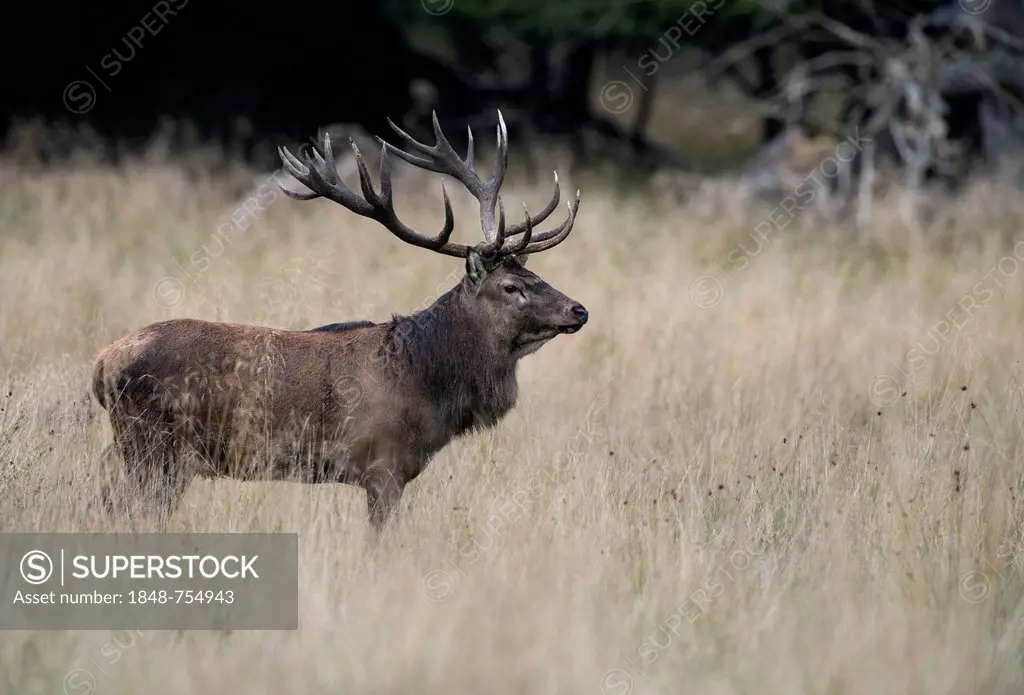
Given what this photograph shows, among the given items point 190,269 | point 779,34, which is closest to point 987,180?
point 779,34

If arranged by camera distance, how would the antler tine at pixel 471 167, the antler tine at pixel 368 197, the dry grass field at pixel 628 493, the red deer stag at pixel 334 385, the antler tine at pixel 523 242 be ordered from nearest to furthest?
the dry grass field at pixel 628 493
the red deer stag at pixel 334 385
the antler tine at pixel 523 242
the antler tine at pixel 368 197
the antler tine at pixel 471 167

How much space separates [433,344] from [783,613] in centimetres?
224

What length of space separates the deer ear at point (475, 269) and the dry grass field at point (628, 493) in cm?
90

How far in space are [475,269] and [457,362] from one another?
0.45m

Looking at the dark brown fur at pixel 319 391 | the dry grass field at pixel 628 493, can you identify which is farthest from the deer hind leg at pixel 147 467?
the dry grass field at pixel 628 493

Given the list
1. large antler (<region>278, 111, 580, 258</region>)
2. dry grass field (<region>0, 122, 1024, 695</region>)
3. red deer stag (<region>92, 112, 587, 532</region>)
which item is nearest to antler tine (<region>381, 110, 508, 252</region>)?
large antler (<region>278, 111, 580, 258</region>)

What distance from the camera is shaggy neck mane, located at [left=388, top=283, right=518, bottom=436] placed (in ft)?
22.1

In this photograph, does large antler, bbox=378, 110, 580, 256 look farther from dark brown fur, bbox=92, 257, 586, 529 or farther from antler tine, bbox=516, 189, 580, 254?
dark brown fur, bbox=92, 257, 586, 529

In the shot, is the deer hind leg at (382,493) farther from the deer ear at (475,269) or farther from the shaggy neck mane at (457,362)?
the deer ear at (475,269)

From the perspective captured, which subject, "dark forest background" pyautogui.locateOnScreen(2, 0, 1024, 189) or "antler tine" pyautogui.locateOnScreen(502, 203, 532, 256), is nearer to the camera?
"antler tine" pyautogui.locateOnScreen(502, 203, 532, 256)

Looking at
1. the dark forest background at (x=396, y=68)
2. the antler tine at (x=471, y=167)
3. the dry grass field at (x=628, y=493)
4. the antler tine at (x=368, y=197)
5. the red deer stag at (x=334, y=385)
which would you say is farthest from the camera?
the dark forest background at (x=396, y=68)

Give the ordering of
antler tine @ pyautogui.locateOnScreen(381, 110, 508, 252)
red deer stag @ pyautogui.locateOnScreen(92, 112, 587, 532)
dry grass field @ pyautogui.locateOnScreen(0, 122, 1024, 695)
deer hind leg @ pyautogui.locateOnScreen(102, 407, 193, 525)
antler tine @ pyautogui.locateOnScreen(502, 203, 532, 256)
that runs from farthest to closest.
Result: antler tine @ pyautogui.locateOnScreen(381, 110, 508, 252) → antler tine @ pyautogui.locateOnScreen(502, 203, 532, 256) → red deer stag @ pyautogui.locateOnScreen(92, 112, 587, 532) → deer hind leg @ pyautogui.locateOnScreen(102, 407, 193, 525) → dry grass field @ pyautogui.locateOnScreen(0, 122, 1024, 695)

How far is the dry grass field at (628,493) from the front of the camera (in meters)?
4.89

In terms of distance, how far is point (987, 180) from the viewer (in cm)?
1611
